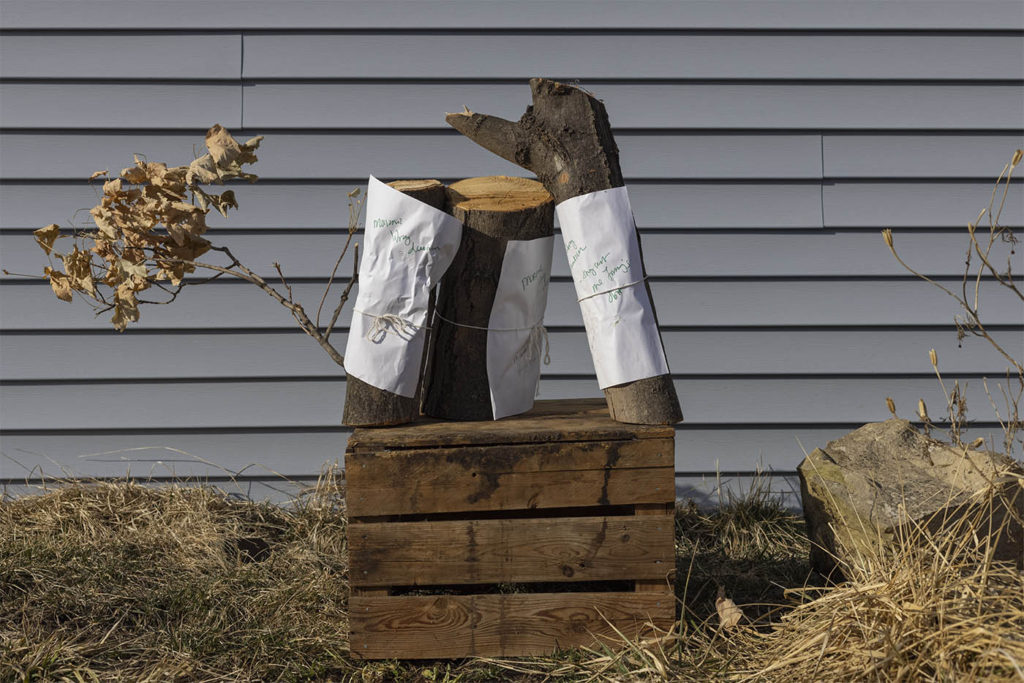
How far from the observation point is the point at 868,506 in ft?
7.68

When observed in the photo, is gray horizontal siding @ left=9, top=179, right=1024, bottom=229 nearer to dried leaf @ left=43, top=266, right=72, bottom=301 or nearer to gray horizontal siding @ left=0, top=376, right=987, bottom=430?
gray horizontal siding @ left=0, top=376, right=987, bottom=430

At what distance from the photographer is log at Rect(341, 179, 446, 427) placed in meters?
2.12

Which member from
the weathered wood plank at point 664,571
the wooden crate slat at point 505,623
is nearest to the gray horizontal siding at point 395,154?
the weathered wood plank at point 664,571

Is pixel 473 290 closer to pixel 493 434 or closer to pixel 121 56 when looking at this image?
pixel 493 434

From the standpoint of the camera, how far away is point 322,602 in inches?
97.2

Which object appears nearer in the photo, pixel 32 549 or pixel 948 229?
pixel 32 549

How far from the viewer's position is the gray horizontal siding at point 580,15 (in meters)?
2.99

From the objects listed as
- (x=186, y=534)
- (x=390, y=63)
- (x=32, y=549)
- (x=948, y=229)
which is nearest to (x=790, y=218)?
(x=948, y=229)

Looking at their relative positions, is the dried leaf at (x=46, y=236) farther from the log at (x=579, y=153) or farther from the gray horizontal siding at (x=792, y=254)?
the log at (x=579, y=153)

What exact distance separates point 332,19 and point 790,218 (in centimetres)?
173

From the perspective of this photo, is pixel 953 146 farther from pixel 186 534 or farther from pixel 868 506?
pixel 186 534

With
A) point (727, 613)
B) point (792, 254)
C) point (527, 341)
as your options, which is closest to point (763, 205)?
point (792, 254)

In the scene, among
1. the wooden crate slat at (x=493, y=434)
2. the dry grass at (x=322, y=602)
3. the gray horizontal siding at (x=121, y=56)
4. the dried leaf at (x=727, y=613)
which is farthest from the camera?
the gray horizontal siding at (x=121, y=56)

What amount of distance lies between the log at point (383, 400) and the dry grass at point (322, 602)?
57cm
